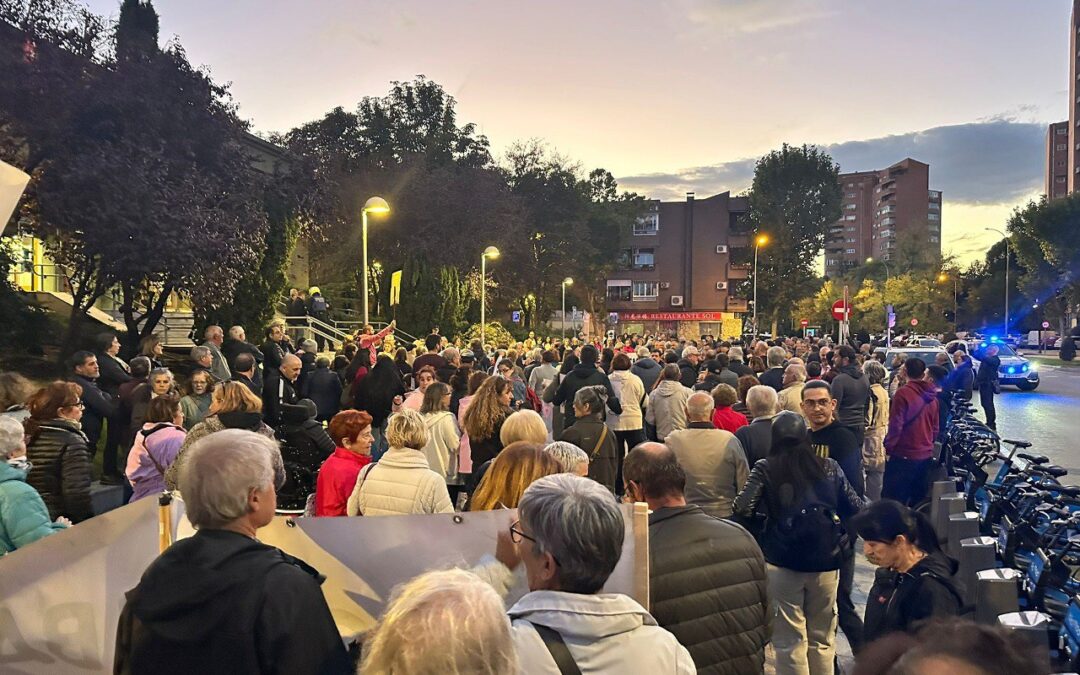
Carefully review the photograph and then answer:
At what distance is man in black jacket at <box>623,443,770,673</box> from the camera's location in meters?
3.10

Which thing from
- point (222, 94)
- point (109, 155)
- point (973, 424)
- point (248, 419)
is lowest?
point (973, 424)

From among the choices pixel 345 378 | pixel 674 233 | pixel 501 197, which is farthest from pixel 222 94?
pixel 674 233

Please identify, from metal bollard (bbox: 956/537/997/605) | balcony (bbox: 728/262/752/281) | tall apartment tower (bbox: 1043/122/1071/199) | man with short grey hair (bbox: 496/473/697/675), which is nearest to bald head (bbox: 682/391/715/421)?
metal bollard (bbox: 956/537/997/605)

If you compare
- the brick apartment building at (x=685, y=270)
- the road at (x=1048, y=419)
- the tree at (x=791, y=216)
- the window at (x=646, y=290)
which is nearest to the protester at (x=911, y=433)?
the road at (x=1048, y=419)

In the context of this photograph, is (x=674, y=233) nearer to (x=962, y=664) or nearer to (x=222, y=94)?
(x=222, y=94)

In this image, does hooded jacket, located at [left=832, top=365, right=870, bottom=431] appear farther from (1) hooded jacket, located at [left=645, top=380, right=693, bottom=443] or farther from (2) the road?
(2) the road

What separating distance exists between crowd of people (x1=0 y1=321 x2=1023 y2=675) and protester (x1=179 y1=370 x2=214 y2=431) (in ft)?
0.06

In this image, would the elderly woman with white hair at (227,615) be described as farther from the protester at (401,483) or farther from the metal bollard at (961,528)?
the metal bollard at (961,528)

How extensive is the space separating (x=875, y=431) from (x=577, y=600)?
7716 mm

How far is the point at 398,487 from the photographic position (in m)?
4.07

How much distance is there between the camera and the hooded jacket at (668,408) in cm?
909

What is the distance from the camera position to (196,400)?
745cm

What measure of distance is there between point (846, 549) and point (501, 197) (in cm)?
3917

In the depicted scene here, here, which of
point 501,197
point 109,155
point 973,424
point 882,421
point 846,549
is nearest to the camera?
point 846,549
